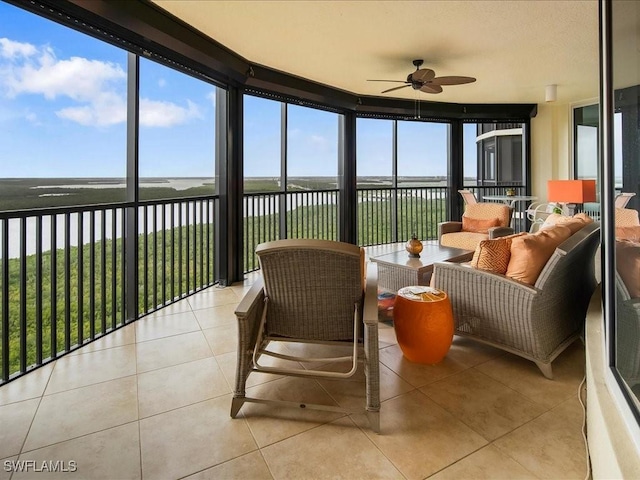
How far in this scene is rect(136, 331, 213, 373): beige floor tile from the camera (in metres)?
2.49

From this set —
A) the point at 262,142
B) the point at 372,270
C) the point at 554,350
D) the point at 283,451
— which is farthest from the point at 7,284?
the point at 262,142

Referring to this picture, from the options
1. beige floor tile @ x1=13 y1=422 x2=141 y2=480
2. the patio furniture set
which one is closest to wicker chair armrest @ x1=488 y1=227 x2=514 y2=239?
the patio furniture set

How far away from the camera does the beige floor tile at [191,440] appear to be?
5.19 ft

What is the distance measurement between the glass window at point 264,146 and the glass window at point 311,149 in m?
0.18

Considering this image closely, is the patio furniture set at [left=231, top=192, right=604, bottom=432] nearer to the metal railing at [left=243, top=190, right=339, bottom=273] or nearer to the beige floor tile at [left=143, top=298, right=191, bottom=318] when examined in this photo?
the beige floor tile at [left=143, top=298, right=191, bottom=318]

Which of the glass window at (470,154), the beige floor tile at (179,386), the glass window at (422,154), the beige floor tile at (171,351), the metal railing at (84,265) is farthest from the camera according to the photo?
the glass window at (470,154)

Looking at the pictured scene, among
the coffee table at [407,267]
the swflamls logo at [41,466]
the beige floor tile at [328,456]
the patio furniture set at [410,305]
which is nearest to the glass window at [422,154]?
the coffee table at [407,267]

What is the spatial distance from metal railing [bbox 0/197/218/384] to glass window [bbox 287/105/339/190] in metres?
1.80

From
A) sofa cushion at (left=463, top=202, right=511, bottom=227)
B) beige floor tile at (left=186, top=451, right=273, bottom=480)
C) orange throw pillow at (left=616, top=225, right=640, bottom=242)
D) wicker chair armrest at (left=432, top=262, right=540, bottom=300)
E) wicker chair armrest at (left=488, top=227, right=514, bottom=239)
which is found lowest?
beige floor tile at (left=186, top=451, right=273, bottom=480)

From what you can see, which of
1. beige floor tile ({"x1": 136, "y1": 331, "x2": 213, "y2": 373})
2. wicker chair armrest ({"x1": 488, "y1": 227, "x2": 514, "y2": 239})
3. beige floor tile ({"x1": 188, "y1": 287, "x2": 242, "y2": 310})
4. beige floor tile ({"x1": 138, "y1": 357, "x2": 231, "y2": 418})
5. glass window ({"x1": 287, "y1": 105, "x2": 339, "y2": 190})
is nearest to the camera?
beige floor tile ({"x1": 138, "y1": 357, "x2": 231, "y2": 418})

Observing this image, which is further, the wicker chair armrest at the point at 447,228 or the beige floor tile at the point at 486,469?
the wicker chair armrest at the point at 447,228

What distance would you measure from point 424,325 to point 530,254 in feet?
2.62

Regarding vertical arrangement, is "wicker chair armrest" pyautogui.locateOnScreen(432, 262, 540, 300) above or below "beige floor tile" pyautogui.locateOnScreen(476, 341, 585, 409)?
above

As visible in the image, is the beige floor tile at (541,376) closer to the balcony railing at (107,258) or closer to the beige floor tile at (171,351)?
the beige floor tile at (171,351)
